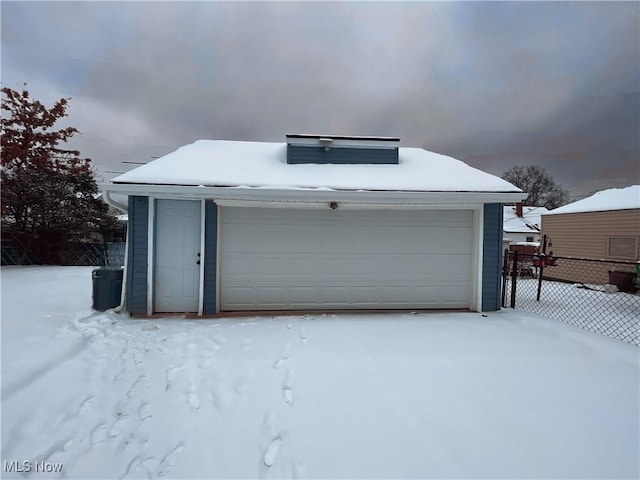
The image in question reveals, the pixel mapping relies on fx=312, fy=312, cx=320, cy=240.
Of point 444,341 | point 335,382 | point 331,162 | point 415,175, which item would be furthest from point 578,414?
point 331,162

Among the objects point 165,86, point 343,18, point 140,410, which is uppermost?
point 343,18

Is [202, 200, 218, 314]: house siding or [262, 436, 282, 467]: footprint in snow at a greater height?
[202, 200, 218, 314]: house siding

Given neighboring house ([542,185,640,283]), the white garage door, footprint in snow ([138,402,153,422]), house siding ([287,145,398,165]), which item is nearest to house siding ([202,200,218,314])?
the white garage door

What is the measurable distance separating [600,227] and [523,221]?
49.4ft

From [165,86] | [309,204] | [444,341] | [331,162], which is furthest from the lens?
[165,86]

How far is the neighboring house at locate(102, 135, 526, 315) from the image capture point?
546cm

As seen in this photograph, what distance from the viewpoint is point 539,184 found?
124 feet

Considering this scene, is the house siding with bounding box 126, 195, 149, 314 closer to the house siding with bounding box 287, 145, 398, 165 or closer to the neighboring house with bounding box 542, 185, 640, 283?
the house siding with bounding box 287, 145, 398, 165

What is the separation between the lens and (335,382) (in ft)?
10.3

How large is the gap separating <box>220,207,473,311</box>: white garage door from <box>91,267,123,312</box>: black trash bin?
1893mm

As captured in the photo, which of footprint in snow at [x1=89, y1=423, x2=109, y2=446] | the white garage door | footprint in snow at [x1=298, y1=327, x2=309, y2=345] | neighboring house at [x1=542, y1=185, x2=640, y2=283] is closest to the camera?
footprint in snow at [x1=89, y1=423, x2=109, y2=446]

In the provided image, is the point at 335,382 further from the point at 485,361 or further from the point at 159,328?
the point at 159,328

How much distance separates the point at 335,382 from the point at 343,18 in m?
10.6

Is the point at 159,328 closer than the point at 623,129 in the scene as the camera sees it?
Yes
